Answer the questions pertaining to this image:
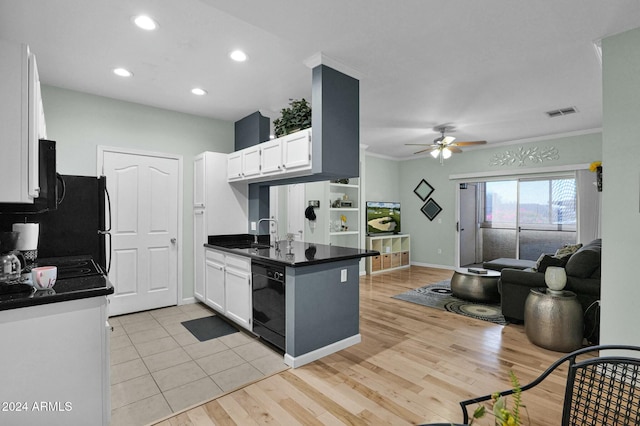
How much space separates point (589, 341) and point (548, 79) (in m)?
2.70

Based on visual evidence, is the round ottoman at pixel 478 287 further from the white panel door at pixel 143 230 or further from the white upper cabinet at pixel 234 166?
the white panel door at pixel 143 230

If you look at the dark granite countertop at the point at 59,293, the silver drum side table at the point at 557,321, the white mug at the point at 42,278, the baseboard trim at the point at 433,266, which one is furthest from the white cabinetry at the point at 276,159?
the baseboard trim at the point at 433,266

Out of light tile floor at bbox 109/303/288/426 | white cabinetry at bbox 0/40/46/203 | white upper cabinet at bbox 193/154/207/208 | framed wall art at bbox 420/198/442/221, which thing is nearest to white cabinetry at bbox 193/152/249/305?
white upper cabinet at bbox 193/154/207/208

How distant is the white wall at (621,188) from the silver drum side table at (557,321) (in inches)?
17.5

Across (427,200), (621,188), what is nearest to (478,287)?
(621,188)

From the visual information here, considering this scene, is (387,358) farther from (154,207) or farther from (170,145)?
(170,145)

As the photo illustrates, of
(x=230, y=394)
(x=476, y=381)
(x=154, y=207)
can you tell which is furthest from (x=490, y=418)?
(x=154, y=207)

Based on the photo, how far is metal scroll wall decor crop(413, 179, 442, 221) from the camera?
7529mm

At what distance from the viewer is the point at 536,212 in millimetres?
6574

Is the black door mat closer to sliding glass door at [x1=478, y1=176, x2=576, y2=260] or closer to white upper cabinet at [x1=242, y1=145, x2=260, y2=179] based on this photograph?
white upper cabinet at [x1=242, y1=145, x2=260, y2=179]

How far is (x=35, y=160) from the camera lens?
160 cm

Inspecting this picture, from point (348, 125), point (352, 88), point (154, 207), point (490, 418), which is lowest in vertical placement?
point (490, 418)

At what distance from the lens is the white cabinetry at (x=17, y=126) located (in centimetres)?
151

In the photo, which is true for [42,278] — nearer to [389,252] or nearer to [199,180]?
[199,180]
